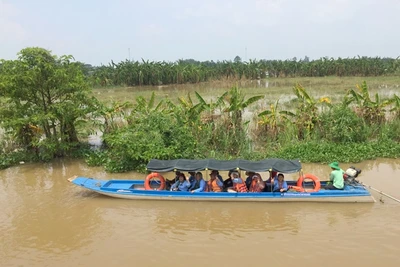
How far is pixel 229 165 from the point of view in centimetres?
1062

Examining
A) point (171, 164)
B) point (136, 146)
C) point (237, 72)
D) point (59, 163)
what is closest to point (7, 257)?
point (171, 164)

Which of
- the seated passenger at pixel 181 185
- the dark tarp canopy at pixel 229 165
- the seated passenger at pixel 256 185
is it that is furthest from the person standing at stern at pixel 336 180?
the seated passenger at pixel 181 185

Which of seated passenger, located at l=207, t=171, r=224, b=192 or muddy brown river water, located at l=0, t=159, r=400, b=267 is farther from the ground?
seated passenger, located at l=207, t=171, r=224, b=192

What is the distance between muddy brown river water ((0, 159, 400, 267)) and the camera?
7680mm

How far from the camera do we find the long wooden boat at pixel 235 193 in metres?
10.0

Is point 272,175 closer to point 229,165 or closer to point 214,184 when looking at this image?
point 229,165

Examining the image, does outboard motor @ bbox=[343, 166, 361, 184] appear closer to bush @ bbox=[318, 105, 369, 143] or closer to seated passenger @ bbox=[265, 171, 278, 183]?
seated passenger @ bbox=[265, 171, 278, 183]

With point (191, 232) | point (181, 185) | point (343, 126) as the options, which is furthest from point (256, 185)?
point (343, 126)

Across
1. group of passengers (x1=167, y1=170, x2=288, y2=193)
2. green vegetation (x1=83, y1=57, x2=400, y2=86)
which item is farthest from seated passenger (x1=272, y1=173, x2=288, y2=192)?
green vegetation (x1=83, y1=57, x2=400, y2=86)

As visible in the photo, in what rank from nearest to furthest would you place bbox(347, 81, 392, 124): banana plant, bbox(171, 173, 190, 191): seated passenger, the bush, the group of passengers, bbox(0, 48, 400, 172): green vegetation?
the group of passengers
bbox(171, 173, 190, 191): seated passenger
bbox(0, 48, 400, 172): green vegetation
the bush
bbox(347, 81, 392, 124): banana plant

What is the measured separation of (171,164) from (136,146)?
250 cm

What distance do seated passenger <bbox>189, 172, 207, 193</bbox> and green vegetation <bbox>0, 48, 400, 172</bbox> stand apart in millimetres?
2291

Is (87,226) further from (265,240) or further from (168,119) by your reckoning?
(168,119)

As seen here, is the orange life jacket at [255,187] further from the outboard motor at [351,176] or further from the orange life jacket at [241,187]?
the outboard motor at [351,176]
